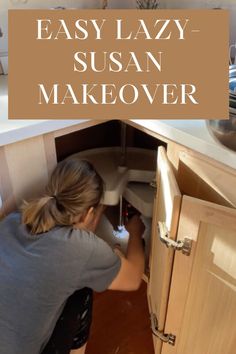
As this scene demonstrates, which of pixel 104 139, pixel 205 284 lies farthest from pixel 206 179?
pixel 104 139

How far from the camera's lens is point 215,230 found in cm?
71

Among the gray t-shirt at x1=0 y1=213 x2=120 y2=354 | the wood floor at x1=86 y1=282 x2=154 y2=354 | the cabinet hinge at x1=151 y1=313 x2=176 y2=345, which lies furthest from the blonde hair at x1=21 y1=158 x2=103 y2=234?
the wood floor at x1=86 y1=282 x2=154 y2=354

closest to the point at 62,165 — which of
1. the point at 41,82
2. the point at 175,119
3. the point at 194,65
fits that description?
the point at 41,82

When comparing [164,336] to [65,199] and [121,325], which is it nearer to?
[121,325]

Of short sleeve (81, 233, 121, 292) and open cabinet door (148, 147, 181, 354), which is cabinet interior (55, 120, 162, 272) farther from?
short sleeve (81, 233, 121, 292)

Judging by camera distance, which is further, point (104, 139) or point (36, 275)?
point (104, 139)

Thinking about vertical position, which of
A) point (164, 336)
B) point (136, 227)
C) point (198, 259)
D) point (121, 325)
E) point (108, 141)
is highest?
point (108, 141)

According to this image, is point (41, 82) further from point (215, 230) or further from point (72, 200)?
point (215, 230)

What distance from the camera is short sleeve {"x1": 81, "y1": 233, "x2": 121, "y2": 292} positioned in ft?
2.71

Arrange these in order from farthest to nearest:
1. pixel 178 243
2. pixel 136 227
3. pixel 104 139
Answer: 1. pixel 104 139
2. pixel 136 227
3. pixel 178 243

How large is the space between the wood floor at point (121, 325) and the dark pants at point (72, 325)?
0.71 ft

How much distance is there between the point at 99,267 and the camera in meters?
0.85

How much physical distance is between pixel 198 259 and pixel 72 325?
435 millimetres

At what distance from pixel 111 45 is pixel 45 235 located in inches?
21.4
